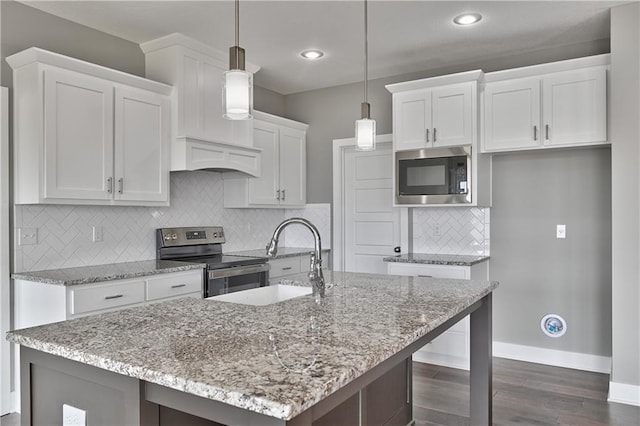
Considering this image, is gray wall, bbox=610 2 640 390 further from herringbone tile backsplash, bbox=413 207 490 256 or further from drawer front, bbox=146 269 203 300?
drawer front, bbox=146 269 203 300

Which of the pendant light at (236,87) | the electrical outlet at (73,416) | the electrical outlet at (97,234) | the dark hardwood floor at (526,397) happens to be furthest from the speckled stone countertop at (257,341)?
the electrical outlet at (97,234)

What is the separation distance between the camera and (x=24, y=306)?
2.98 metres

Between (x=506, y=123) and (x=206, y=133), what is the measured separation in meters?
2.42

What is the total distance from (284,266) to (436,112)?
1.96 m

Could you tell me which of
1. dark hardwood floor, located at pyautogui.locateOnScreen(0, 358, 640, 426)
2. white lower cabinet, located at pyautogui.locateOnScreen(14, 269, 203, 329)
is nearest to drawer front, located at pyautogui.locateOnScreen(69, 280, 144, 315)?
white lower cabinet, located at pyautogui.locateOnScreen(14, 269, 203, 329)

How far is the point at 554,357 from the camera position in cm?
393

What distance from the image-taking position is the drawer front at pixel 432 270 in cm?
376

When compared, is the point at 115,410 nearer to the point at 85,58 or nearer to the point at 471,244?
the point at 85,58

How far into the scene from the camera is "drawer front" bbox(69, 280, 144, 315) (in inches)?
108

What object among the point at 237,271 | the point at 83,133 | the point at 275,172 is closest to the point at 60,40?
the point at 83,133

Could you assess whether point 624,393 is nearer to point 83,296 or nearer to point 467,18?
point 467,18

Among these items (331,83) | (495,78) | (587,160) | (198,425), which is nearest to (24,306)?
(198,425)

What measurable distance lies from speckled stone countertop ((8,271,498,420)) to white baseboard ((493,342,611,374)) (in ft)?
7.85

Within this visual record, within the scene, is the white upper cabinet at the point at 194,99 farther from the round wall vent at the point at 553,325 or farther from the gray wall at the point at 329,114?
the round wall vent at the point at 553,325
